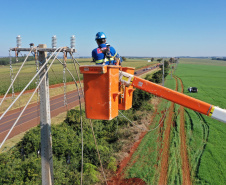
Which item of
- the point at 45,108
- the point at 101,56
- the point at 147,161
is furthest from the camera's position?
the point at 147,161

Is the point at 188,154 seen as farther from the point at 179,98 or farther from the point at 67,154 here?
the point at 179,98

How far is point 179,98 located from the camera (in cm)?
438

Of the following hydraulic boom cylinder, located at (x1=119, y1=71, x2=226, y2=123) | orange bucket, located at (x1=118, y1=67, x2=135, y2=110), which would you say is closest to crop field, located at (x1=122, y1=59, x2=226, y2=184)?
orange bucket, located at (x1=118, y1=67, x2=135, y2=110)

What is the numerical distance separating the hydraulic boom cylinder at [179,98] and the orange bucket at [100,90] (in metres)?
0.42

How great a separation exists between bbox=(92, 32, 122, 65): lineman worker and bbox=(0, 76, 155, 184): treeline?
580cm

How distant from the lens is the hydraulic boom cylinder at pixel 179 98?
411cm

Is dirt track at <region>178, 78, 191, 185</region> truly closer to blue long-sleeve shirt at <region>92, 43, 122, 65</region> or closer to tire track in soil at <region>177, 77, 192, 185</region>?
tire track in soil at <region>177, 77, 192, 185</region>

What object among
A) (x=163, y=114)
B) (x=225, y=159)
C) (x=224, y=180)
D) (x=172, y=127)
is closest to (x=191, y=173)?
(x=224, y=180)

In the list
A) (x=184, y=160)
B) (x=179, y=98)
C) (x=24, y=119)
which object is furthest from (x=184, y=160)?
(x=24, y=119)

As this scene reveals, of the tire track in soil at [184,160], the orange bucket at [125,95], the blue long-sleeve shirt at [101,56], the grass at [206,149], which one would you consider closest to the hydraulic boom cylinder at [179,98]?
the orange bucket at [125,95]

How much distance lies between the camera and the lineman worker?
5035mm

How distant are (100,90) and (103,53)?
3.75 ft

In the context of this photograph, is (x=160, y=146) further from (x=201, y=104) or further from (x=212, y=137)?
(x=201, y=104)

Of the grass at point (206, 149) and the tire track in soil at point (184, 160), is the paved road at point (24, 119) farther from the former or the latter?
the grass at point (206, 149)
